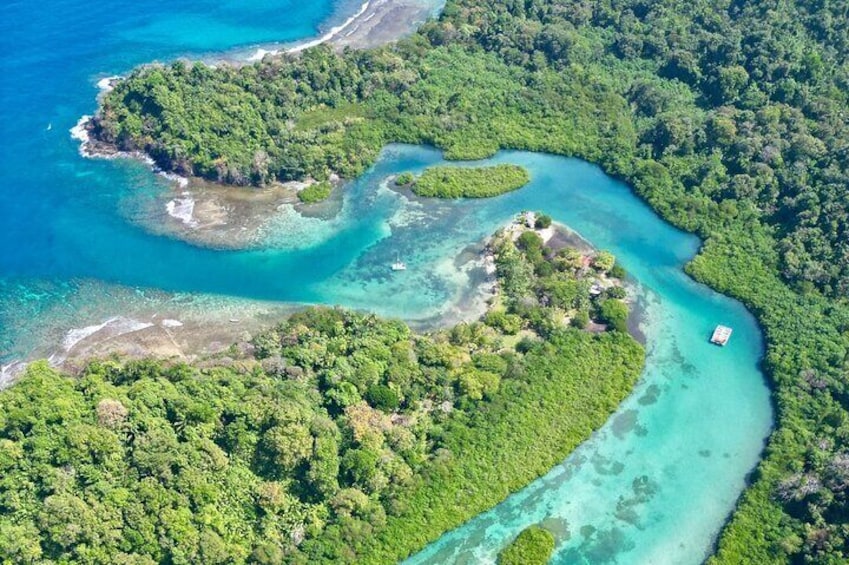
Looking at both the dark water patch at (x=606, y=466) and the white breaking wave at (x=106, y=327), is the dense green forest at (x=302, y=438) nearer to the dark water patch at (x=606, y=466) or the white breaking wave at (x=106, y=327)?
the dark water patch at (x=606, y=466)

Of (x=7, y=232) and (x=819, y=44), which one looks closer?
(x=7, y=232)

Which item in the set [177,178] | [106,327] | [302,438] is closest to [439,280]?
[302,438]

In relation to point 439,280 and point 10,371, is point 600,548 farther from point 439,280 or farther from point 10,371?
point 10,371

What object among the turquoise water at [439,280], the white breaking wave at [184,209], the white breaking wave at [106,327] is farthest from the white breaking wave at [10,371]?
the white breaking wave at [184,209]

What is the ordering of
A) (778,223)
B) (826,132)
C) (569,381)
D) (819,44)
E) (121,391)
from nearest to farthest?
(121,391) → (569,381) → (778,223) → (826,132) → (819,44)

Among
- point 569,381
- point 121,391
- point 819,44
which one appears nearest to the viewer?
point 121,391

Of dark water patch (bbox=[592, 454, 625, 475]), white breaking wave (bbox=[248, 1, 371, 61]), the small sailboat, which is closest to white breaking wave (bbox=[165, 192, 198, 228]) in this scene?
the small sailboat

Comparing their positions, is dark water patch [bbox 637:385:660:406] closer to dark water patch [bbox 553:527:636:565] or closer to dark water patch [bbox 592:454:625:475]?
dark water patch [bbox 592:454:625:475]

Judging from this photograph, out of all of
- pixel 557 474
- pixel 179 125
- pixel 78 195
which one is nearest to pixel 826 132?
pixel 557 474

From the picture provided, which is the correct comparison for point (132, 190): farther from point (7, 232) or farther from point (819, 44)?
point (819, 44)
